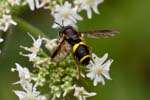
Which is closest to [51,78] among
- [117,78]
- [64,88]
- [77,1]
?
[64,88]

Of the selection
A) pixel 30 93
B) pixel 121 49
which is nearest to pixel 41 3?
pixel 30 93

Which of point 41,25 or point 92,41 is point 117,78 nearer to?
point 92,41

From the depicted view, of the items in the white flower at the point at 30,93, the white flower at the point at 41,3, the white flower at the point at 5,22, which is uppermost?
the white flower at the point at 41,3

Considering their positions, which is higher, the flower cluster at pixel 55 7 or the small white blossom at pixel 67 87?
the flower cluster at pixel 55 7

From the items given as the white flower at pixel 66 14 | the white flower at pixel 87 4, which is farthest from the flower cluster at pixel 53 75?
the white flower at pixel 87 4

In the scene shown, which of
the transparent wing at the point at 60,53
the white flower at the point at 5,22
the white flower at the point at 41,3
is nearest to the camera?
the transparent wing at the point at 60,53

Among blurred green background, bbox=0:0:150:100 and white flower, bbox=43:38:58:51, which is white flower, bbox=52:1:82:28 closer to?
white flower, bbox=43:38:58:51

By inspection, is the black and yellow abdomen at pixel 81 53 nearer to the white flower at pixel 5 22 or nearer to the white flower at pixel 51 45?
the white flower at pixel 51 45
